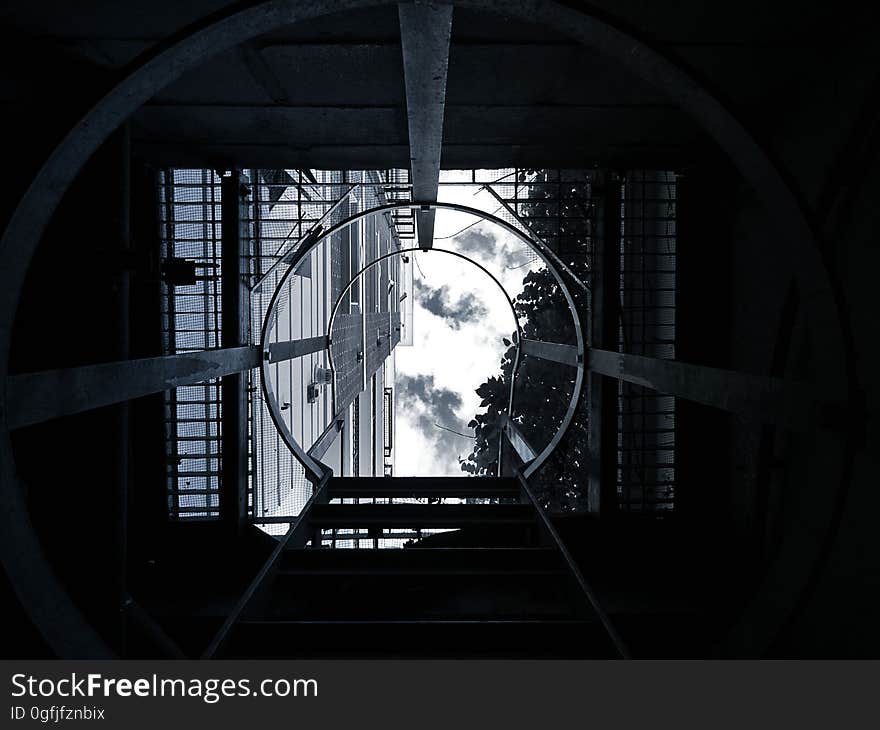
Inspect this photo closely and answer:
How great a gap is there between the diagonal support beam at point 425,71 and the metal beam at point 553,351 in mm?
3840

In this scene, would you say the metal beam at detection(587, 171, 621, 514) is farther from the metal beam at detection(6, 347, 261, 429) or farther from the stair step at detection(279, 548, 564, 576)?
the metal beam at detection(6, 347, 261, 429)

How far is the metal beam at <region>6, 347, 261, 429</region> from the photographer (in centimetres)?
341

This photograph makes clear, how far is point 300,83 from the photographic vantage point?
5.70 metres

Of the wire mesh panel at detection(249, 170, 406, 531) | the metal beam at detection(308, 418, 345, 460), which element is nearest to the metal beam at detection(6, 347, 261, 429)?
the wire mesh panel at detection(249, 170, 406, 531)

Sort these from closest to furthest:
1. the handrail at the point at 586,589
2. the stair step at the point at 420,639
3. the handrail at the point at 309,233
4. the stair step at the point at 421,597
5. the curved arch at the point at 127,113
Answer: the curved arch at the point at 127,113
the handrail at the point at 586,589
the stair step at the point at 420,639
the stair step at the point at 421,597
the handrail at the point at 309,233

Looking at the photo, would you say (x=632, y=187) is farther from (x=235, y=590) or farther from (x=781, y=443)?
(x=235, y=590)

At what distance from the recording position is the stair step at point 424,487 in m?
8.21

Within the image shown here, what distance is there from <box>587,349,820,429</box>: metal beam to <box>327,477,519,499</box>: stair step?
2758mm

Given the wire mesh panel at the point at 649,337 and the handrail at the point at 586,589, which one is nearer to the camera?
the handrail at the point at 586,589

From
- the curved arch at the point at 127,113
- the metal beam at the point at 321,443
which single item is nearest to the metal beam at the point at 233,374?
the curved arch at the point at 127,113

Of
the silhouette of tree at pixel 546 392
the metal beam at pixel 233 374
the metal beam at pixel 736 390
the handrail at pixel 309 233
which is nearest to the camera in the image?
the metal beam at pixel 736 390

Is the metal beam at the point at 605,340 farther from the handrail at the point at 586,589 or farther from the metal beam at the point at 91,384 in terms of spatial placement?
the metal beam at the point at 91,384

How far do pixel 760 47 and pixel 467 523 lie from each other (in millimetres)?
4923

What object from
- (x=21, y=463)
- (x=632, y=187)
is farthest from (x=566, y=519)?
(x=21, y=463)
